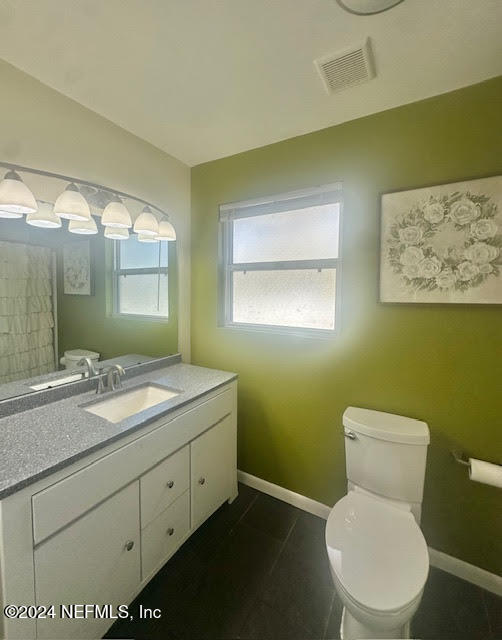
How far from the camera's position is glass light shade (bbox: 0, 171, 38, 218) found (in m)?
1.15

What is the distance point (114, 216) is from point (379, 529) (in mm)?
1937

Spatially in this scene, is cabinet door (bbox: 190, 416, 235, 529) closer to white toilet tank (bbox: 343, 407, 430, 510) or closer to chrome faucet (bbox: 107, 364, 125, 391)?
chrome faucet (bbox: 107, 364, 125, 391)

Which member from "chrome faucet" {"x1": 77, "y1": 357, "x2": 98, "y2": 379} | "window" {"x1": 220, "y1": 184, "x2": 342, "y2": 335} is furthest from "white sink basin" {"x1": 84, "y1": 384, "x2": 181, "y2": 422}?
"window" {"x1": 220, "y1": 184, "x2": 342, "y2": 335}

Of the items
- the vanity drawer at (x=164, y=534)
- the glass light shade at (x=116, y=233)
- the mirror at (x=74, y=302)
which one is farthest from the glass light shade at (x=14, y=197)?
the vanity drawer at (x=164, y=534)

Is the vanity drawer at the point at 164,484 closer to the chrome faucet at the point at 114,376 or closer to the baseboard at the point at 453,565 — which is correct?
the chrome faucet at the point at 114,376

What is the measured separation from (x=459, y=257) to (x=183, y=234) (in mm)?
1714

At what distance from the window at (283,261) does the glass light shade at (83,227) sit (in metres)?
0.82

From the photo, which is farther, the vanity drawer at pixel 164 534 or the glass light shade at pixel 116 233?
the glass light shade at pixel 116 233

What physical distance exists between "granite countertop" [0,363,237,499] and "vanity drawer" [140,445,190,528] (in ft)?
0.81

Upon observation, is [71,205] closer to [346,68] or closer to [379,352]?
[346,68]

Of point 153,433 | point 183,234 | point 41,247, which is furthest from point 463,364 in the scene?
point 41,247

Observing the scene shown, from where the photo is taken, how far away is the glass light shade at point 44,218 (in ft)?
4.30

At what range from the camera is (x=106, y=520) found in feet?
3.38

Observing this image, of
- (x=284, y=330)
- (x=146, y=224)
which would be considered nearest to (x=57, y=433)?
(x=146, y=224)
